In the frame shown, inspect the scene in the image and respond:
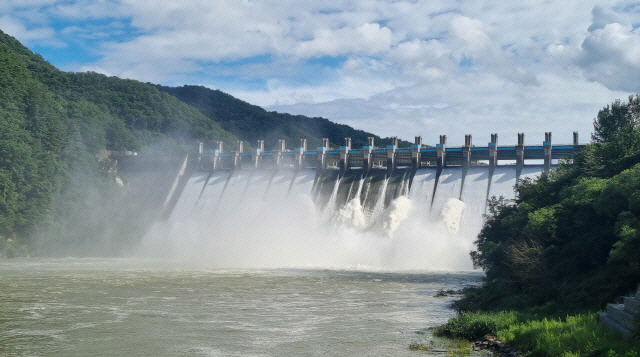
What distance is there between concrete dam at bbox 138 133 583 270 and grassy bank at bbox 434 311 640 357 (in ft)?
93.9

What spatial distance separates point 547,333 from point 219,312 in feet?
53.3

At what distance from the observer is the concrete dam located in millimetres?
56219

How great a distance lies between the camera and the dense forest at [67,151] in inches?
2611

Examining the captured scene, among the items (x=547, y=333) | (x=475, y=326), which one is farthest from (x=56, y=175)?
(x=547, y=333)

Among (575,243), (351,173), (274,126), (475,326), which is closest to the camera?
(475,326)

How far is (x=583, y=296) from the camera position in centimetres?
2366

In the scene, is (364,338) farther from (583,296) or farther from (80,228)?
(80,228)

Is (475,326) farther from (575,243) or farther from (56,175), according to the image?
(56,175)

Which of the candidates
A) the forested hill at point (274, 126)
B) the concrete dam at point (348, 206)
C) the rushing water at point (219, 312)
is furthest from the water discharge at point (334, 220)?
the forested hill at point (274, 126)

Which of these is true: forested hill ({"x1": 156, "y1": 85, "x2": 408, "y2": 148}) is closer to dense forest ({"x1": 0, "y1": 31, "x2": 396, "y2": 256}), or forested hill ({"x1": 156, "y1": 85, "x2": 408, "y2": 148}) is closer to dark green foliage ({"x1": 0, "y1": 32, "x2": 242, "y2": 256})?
dense forest ({"x1": 0, "y1": 31, "x2": 396, "y2": 256})

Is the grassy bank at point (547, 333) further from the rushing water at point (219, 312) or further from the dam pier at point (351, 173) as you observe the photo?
the dam pier at point (351, 173)

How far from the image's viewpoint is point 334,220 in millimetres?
63500

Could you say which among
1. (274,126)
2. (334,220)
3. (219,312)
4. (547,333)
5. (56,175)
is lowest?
(219,312)

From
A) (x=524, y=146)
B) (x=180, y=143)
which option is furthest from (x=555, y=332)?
(x=180, y=143)
